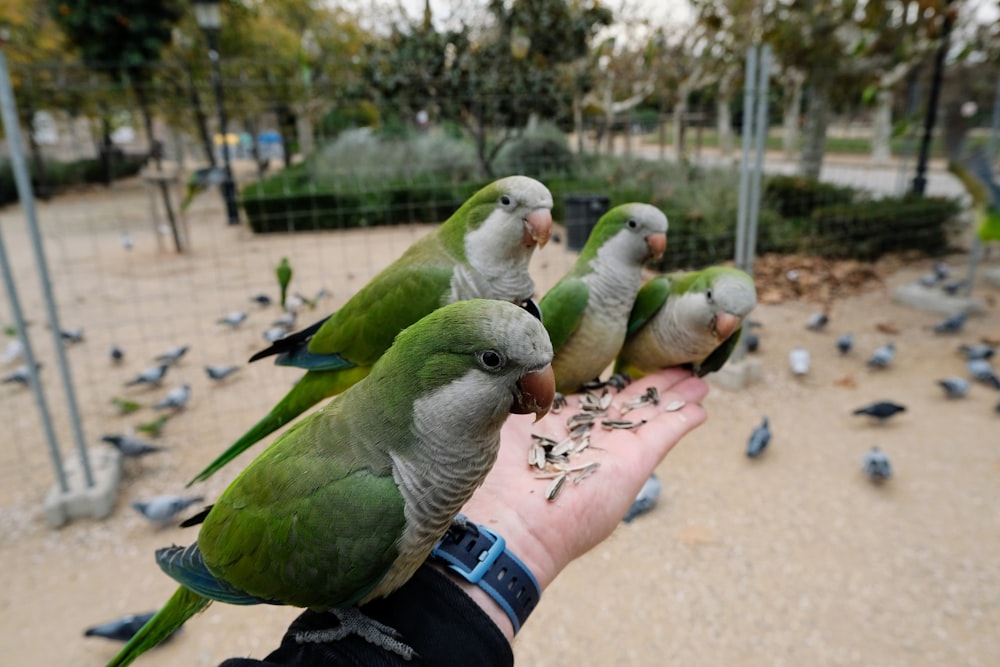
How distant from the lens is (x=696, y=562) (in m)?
3.53

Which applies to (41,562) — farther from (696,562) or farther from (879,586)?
(879,586)

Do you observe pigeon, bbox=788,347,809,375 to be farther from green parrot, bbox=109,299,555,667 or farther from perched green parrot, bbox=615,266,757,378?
green parrot, bbox=109,299,555,667

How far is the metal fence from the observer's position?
511cm

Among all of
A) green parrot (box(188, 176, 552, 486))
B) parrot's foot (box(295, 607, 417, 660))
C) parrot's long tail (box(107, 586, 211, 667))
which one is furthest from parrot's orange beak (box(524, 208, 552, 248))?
parrot's long tail (box(107, 586, 211, 667))

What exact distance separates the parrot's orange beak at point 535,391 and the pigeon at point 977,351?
20.3 feet

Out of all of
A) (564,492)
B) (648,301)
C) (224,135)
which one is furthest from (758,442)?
(224,135)

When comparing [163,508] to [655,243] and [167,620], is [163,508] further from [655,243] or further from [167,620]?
[655,243]

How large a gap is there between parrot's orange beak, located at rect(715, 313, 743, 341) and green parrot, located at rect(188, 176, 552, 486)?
719 mm

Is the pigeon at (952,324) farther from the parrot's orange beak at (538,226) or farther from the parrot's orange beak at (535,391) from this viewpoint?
the parrot's orange beak at (535,391)

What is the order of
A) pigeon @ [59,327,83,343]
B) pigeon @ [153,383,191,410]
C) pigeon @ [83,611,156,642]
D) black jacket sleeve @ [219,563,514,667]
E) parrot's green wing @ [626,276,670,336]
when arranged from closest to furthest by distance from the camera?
black jacket sleeve @ [219,563,514,667] → parrot's green wing @ [626,276,670,336] → pigeon @ [83,611,156,642] → pigeon @ [153,383,191,410] → pigeon @ [59,327,83,343]

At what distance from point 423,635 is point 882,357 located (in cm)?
572

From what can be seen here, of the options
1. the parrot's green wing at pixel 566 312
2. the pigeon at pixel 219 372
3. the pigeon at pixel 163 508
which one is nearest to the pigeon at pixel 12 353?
the pigeon at pixel 219 372

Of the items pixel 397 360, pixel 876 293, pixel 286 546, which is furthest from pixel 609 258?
pixel 876 293

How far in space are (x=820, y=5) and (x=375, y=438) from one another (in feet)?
29.9
